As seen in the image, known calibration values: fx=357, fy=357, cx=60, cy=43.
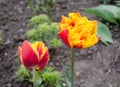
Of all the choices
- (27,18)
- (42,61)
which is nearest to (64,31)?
(42,61)

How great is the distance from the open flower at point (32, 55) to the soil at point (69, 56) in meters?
0.79

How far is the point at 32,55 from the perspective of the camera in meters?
1.36

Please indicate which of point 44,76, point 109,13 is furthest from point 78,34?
point 109,13

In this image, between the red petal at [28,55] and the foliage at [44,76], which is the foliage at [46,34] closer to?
the foliage at [44,76]

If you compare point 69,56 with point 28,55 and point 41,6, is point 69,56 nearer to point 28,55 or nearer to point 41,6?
point 41,6

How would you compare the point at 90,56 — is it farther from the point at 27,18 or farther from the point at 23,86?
the point at 27,18

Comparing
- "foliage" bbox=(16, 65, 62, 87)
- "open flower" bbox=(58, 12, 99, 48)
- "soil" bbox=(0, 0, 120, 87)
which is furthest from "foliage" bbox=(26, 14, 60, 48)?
"open flower" bbox=(58, 12, 99, 48)

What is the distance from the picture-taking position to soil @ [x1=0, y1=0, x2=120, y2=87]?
7.22 feet

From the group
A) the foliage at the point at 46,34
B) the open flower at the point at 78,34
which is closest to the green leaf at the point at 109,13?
the foliage at the point at 46,34

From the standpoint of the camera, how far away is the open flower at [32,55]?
1.36m

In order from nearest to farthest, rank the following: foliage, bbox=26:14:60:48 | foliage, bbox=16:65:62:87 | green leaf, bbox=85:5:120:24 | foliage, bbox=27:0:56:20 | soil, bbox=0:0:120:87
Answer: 1. foliage, bbox=16:65:62:87
2. soil, bbox=0:0:120:87
3. foliage, bbox=26:14:60:48
4. green leaf, bbox=85:5:120:24
5. foliage, bbox=27:0:56:20

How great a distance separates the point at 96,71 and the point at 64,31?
97cm

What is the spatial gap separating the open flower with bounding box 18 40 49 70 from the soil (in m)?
0.79

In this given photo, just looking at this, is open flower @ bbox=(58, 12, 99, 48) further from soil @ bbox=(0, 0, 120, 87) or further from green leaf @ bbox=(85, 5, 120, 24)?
green leaf @ bbox=(85, 5, 120, 24)
